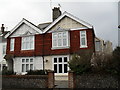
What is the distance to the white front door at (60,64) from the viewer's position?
22.8m

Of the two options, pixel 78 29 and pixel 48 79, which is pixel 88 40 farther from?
pixel 48 79

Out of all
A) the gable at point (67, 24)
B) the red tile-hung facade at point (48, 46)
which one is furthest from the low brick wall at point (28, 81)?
the gable at point (67, 24)

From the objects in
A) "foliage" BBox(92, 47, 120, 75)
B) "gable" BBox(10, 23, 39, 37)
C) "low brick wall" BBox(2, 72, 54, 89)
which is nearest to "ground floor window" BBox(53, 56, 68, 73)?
"gable" BBox(10, 23, 39, 37)

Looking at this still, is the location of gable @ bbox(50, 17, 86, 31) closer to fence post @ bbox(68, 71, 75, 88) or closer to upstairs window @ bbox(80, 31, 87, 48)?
upstairs window @ bbox(80, 31, 87, 48)

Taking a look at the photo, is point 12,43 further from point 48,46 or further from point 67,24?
point 67,24

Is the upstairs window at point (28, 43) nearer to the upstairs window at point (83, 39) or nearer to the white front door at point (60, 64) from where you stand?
the white front door at point (60, 64)

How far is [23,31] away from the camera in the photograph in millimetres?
26297

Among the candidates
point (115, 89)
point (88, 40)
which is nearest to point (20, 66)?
point (88, 40)

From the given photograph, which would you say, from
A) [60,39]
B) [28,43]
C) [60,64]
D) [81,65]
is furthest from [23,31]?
[81,65]

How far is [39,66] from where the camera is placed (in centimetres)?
2430

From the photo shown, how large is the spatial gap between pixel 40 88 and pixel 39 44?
969 cm

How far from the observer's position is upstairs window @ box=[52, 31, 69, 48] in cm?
2350

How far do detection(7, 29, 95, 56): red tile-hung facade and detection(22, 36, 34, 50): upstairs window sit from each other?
20.3 inches

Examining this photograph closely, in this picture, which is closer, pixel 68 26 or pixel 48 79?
pixel 48 79
